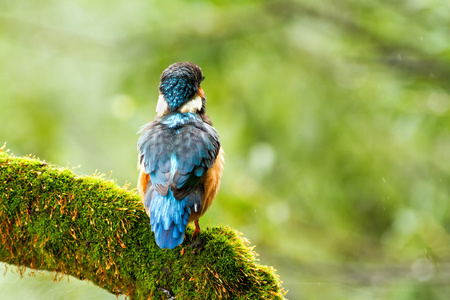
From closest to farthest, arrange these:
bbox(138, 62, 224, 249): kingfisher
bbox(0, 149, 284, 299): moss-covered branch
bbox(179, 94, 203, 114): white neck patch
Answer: bbox(0, 149, 284, 299): moss-covered branch, bbox(138, 62, 224, 249): kingfisher, bbox(179, 94, 203, 114): white neck patch

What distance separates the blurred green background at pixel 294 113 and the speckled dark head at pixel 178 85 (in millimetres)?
1300

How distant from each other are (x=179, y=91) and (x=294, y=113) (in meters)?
2.51

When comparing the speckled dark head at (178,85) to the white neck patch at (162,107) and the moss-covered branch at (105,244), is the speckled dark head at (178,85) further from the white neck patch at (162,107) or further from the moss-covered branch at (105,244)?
the moss-covered branch at (105,244)

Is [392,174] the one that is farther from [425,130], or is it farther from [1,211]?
[1,211]

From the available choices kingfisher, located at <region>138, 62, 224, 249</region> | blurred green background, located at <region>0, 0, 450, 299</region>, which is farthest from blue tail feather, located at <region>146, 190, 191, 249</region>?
blurred green background, located at <region>0, 0, 450, 299</region>

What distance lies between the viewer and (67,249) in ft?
8.63

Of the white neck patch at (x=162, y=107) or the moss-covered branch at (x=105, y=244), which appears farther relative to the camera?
the white neck patch at (x=162, y=107)

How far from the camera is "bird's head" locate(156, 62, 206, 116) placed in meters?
3.34

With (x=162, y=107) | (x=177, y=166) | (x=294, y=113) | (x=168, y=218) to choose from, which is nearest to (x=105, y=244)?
(x=168, y=218)

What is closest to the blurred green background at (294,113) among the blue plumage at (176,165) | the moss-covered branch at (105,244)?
the blue plumage at (176,165)

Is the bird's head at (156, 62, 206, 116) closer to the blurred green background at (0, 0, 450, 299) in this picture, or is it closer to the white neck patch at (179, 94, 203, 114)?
the white neck patch at (179, 94, 203, 114)

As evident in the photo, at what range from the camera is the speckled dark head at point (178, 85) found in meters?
3.35

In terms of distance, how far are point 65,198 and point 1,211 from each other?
29 centimetres

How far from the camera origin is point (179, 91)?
3361 mm
